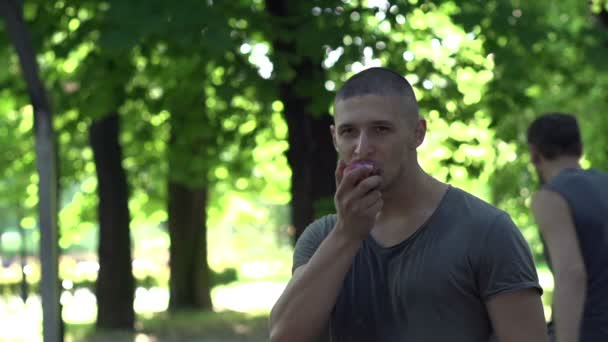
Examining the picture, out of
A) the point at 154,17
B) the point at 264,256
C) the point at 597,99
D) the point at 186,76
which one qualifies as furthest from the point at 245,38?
the point at 264,256

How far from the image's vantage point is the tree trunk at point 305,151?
12.3m

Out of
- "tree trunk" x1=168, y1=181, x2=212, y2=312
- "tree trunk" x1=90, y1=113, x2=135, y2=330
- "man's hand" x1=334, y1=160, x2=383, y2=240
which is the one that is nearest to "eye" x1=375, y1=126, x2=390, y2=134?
"man's hand" x1=334, y1=160, x2=383, y2=240

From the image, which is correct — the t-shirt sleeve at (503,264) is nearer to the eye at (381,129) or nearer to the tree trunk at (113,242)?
the eye at (381,129)

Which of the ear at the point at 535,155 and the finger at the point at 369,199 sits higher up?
the ear at the point at 535,155

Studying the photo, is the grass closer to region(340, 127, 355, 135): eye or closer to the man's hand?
region(340, 127, 355, 135): eye

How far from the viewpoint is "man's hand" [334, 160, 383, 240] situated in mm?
3367

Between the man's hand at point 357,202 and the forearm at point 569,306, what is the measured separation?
193 centimetres

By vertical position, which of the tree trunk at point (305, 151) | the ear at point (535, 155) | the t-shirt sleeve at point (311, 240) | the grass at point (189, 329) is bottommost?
the t-shirt sleeve at point (311, 240)

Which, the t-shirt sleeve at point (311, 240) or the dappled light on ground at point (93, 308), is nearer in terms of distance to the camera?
the t-shirt sleeve at point (311, 240)

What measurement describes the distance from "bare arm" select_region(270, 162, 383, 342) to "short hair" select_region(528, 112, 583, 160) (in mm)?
2122

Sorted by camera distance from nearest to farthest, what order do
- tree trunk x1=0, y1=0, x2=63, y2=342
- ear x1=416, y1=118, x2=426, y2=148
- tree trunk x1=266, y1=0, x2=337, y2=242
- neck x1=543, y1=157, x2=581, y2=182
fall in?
1. ear x1=416, y1=118, x2=426, y2=148
2. tree trunk x1=0, y1=0, x2=63, y2=342
3. neck x1=543, y1=157, x2=581, y2=182
4. tree trunk x1=266, y1=0, x2=337, y2=242

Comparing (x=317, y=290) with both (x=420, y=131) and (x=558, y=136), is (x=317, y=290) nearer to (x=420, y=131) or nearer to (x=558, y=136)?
(x=420, y=131)

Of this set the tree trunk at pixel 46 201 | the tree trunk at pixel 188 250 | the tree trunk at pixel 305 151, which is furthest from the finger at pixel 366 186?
the tree trunk at pixel 188 250

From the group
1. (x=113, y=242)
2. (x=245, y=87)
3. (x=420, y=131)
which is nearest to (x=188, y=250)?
(x=113, y=242)
